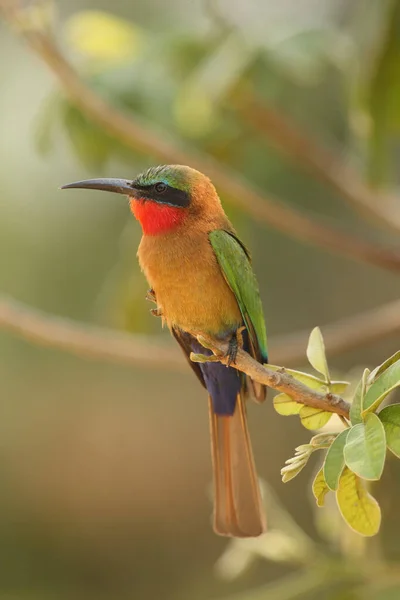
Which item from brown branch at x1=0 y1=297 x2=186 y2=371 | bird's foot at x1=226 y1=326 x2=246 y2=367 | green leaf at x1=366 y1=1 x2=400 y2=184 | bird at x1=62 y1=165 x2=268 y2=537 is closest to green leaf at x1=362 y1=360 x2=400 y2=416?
bird's foot at x1=226 y1=326 x2=246 y2=367

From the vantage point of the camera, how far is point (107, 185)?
54.6 inches

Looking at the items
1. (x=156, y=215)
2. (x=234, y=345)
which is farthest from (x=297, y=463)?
(x=156, y=215)

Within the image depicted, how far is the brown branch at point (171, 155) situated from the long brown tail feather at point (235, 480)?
0.67 meters

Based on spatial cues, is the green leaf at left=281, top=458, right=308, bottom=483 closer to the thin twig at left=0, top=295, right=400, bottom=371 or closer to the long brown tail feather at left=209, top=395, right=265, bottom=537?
the long brown tail feather at left=209, top=395, right=265, bottom=537

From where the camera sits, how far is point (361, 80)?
1993 mm

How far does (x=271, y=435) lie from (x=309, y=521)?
349 mm

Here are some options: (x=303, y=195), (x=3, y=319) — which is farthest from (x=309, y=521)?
(x=3, y=319)

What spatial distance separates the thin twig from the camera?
74.9 inches

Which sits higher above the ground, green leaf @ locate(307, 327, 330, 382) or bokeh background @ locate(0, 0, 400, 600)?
bokeh background @ locate(0, 0, 400, 600)

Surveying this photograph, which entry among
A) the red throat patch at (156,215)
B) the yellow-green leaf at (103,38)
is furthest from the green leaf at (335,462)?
the yellow-green leaf at (103,38)

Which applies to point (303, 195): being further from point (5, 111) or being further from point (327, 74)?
point (5, 111)

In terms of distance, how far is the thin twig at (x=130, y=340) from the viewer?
1903 millimetres

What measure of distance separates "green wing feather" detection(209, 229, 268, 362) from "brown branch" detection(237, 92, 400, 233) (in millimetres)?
869

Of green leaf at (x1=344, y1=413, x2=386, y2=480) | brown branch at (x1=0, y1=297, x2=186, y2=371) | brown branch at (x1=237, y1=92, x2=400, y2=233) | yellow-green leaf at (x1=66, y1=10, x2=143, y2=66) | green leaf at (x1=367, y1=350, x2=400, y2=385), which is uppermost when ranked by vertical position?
yellow-green leaf at (x1=66, y1=10, x2=143, y2=66)
